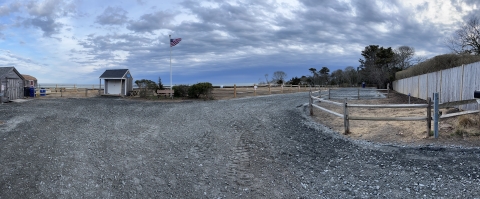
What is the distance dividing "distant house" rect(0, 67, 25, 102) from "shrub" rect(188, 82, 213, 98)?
13537mm

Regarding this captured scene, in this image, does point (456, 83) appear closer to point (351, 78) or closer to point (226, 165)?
point (226, 165)

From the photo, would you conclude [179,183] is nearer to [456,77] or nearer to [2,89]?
[456,77]

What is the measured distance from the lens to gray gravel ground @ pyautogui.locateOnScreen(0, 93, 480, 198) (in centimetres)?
555

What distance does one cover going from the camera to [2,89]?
22516 millimetres

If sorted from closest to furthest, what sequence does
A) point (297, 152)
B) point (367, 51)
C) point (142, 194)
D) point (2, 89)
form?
point (142, 194) → point (297, 152) → point (2, 89) → point (367, 51)

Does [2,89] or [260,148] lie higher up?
[2,89]

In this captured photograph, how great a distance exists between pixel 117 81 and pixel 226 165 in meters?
29.8

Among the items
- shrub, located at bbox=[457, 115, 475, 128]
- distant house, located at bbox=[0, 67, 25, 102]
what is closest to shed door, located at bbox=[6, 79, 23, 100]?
distant house, located at bbox=[0, 67, 25, 102]

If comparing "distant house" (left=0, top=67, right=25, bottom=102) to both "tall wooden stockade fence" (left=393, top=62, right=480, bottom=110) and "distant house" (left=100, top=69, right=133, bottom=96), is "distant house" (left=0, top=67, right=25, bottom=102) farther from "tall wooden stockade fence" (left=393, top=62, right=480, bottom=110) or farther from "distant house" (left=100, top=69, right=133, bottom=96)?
"tall wooden stockade fence" (left=393, top=62, right=480, bottom=110)

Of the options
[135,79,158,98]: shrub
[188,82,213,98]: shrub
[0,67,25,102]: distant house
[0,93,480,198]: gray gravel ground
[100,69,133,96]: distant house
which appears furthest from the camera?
[100,69,133,96]: distant house

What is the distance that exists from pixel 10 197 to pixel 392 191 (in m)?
6.81

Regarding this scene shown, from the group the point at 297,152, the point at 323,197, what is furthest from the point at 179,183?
the point at 297,152

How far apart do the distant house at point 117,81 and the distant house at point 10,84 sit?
340 inches

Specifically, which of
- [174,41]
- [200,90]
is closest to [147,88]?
[174,41]
